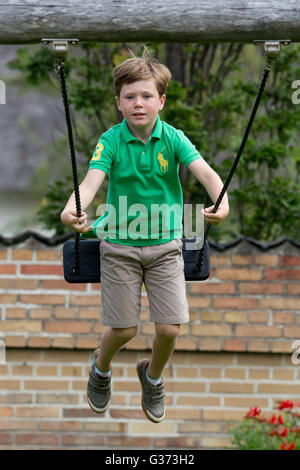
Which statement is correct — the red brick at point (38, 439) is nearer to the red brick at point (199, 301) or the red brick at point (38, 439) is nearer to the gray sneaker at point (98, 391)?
the red brick at point (199, 301)

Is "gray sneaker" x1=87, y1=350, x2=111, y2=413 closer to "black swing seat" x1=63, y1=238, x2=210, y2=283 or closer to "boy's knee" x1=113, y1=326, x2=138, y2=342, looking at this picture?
"boy's knee" x1=113, y1=326, x2=138, y2=342

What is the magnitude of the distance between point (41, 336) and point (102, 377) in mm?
1875

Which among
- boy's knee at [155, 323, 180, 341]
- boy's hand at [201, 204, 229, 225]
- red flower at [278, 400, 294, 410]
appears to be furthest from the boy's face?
red flower at [278, 400, 294, 410]

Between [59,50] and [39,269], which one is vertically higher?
[59,50]

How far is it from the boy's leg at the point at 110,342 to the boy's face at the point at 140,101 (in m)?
0.73

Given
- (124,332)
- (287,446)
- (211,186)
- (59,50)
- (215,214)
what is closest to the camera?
(59,50)

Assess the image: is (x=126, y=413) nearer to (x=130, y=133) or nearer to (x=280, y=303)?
(x=280, y=303)

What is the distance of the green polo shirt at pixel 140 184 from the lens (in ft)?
9.63

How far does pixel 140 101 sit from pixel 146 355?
2505 mm

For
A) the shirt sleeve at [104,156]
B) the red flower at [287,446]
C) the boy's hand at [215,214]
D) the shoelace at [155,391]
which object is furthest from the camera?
the red flower at [287,446]

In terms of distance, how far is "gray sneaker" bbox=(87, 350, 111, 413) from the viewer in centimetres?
324

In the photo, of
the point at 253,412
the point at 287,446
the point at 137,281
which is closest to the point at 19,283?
the point at 253,412

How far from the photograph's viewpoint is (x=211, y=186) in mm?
2906

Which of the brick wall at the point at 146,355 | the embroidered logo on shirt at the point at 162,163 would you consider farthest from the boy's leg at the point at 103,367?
the brick wall at the point at 146,355
